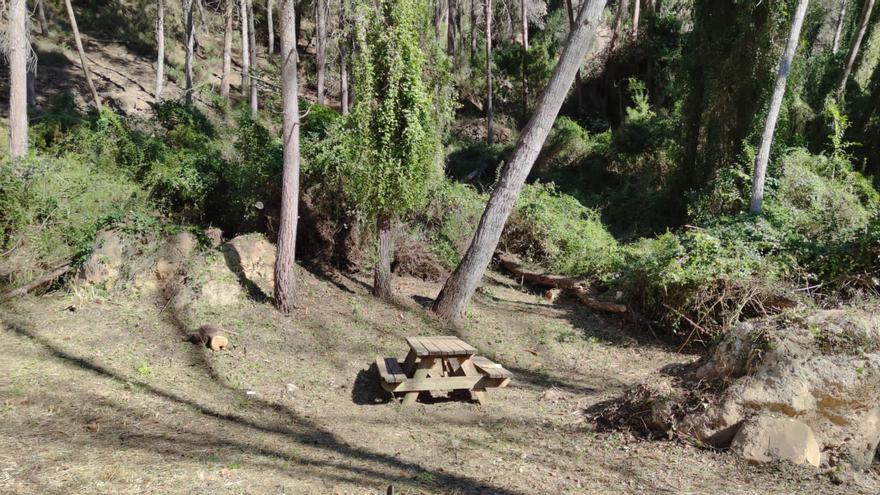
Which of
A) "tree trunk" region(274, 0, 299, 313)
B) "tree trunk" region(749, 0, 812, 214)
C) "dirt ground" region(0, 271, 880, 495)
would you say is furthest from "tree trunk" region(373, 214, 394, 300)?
"tree trunk" region(749, 0, 812, 214)

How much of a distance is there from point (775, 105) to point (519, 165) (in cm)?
660

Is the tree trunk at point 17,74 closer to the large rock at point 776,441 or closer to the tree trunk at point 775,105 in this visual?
the large rock at point 776,441

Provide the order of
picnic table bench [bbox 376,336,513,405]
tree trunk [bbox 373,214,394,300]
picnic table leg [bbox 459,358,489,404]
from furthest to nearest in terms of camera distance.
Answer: tree trunk [bbox 373,214,394,300], picnic table leg [bbox 459,358,489,404], picnic table bench [bbox 376,336,513,405]

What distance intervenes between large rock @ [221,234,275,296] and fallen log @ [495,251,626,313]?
5.38m

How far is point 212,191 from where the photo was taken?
1091 centimetres

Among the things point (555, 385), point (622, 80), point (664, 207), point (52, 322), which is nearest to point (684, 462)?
point (555, 385)

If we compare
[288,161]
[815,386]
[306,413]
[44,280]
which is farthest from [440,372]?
[44,280]

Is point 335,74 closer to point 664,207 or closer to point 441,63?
point 664,207

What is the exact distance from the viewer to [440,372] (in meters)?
6.12

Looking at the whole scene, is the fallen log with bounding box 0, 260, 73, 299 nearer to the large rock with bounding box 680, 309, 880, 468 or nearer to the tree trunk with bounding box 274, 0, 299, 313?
the tree trunk with bounding box 274, 0, 299, 313

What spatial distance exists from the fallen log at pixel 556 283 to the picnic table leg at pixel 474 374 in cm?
410

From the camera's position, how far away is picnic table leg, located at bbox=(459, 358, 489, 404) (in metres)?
6.14

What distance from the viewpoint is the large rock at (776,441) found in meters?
4.56

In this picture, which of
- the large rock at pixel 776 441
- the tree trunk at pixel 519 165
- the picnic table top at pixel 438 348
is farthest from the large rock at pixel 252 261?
the large rock at pixel 776 441
